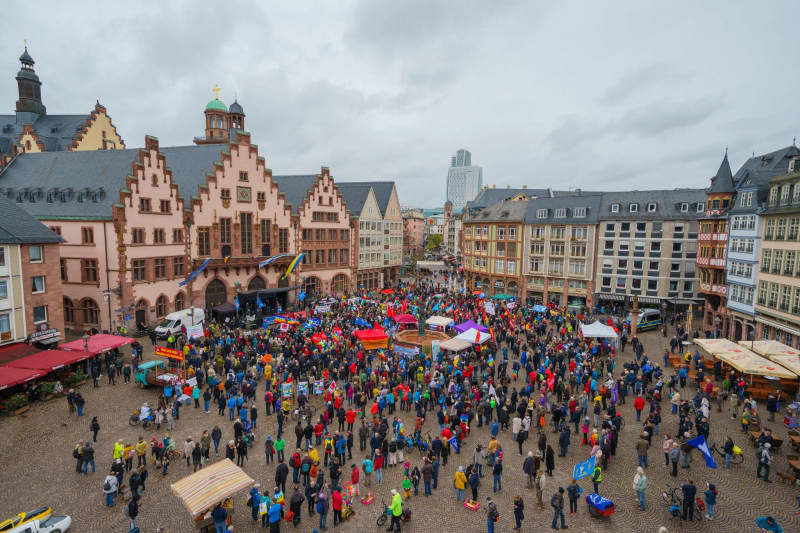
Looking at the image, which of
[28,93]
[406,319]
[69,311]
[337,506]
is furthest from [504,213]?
[28,93]

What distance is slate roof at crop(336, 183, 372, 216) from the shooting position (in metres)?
67.5

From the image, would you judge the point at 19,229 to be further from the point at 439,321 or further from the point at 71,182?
the point at 439,321

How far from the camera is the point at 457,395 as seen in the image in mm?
23531

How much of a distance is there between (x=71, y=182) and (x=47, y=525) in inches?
1545

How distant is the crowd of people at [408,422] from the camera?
52.9 ft

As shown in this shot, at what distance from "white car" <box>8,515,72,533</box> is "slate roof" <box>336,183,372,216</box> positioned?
54.5 metres

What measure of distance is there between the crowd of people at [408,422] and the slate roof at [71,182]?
57.7 ft

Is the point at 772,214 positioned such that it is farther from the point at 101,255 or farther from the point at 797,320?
the point at 101,255

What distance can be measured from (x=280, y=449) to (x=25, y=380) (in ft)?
53.6

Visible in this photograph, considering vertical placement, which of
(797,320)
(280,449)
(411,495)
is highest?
(797,320)

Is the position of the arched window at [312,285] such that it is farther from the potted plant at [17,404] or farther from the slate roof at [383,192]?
the potted plant at [17,404]

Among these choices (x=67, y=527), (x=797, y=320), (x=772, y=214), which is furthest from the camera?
(x=772, y=214)

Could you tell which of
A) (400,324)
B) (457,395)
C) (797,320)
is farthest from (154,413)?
(797,320)

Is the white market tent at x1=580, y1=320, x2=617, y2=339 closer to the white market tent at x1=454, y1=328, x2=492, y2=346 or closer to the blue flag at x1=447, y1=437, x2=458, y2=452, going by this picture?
the white market tent at x1=454, y1=328, x2=492, y2=346
